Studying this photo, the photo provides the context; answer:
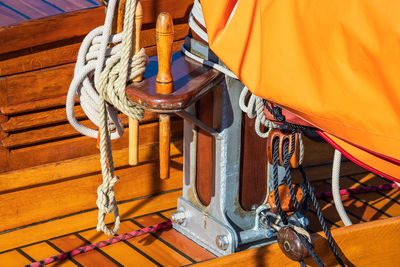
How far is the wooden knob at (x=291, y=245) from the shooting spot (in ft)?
7.00

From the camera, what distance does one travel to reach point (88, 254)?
2.60m

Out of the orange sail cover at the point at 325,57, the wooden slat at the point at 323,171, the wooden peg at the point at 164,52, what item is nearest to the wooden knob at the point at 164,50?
the wooden peg at the point at 164,52

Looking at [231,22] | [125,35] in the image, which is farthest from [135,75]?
[231,22]

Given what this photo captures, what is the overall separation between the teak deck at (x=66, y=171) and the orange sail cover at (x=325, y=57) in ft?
2.43

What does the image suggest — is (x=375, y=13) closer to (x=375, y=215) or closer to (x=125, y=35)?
(x=125, y=35)

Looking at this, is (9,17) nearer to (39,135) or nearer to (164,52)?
(39,135)

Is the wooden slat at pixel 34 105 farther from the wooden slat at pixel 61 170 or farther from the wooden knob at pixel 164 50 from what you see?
the wooden knob at pixel 164 50

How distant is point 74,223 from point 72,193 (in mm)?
114

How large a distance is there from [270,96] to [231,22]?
0.20m

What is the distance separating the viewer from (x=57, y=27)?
263 centimetres

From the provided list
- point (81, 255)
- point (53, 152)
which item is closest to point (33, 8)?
point (53, 152)

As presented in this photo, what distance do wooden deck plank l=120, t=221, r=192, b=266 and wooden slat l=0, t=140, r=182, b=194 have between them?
278 mm

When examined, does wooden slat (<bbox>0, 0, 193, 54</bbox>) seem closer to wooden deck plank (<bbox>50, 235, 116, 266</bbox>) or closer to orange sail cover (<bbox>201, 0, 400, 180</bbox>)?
wooden deck plank (<bbox>50, 235, 116, 266</bbox>)

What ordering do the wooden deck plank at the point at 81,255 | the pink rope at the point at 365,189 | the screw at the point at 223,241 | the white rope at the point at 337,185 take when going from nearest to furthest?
the screw at the point at 223,241, the wooden deck plank at the point at 81,255, the white rope at the point at 337,185, the pink rope at the point at 365,189
